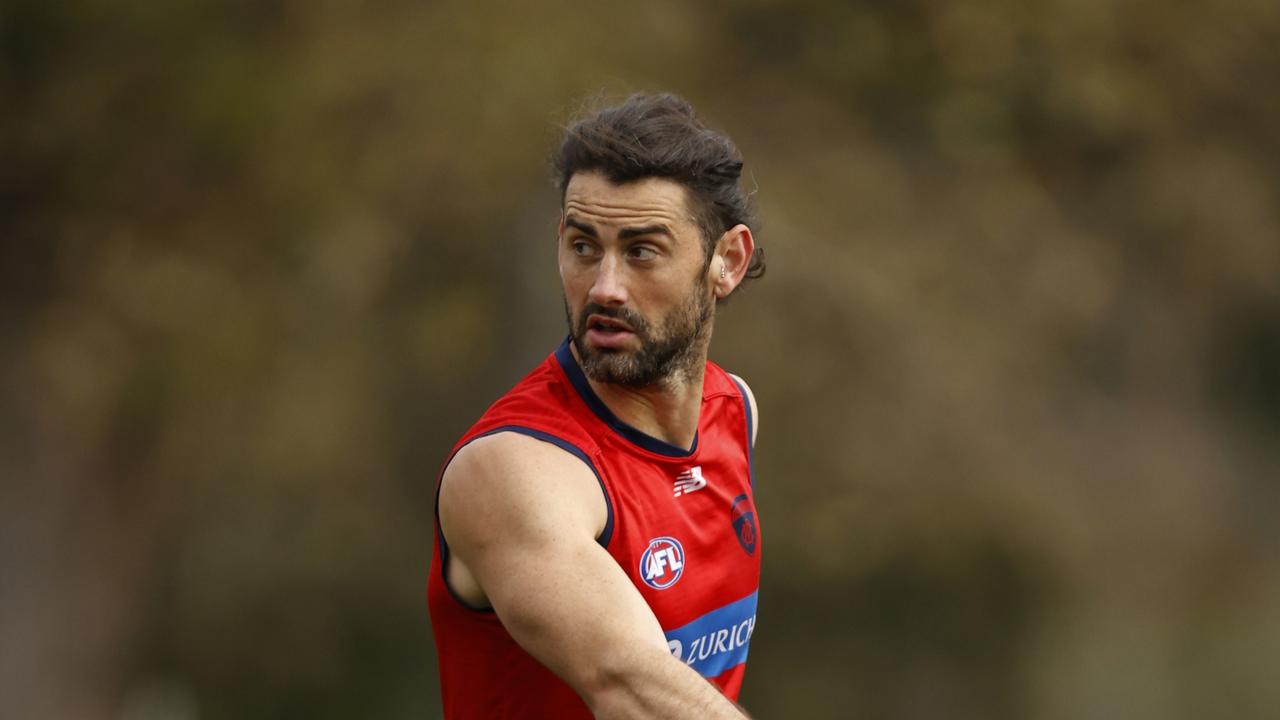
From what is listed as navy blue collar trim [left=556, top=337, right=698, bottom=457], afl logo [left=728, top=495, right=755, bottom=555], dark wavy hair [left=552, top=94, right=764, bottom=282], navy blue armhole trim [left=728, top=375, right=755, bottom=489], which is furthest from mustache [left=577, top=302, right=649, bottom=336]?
navy blue armhole trim [left=728, top=375, right=755, bottom=489]

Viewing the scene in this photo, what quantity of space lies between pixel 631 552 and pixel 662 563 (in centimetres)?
12

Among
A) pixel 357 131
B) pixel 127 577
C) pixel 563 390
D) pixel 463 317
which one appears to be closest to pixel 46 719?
pixel 127 577

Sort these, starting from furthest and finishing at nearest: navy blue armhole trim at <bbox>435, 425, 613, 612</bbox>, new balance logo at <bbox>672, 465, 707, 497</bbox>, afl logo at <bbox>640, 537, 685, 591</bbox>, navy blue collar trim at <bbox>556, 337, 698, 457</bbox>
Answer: new balance logo at <bbox>672, 465, 707, 497</bbox> < navy blue collar trim at <bbox>556, 337, 698, 457</bbox> < afl logo at <bbox>640, 537, 685, 591</bbox> < navy blue armhole trim at <bbox>435, 425, 613, 612</bbox>

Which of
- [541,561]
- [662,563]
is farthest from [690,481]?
[541,561]

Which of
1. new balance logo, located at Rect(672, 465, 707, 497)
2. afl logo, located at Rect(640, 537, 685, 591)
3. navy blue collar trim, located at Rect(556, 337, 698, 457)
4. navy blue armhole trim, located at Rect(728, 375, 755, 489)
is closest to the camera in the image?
afl logo, located at Rect(640, 537, 685, 591)

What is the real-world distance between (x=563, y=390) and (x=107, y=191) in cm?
585

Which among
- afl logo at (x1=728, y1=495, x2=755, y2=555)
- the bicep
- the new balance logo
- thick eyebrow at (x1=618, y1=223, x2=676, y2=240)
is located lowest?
the bicep

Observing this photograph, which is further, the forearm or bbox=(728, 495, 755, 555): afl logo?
bbox=(728, 495, 755, 555): afl logo

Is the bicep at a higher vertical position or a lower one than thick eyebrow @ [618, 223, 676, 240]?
lower

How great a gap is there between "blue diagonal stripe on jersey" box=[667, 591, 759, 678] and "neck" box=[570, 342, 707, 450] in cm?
40

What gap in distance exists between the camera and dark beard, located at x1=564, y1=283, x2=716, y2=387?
10.3 ft

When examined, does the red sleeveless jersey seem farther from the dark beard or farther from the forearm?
the forearm

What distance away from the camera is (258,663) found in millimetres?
8945

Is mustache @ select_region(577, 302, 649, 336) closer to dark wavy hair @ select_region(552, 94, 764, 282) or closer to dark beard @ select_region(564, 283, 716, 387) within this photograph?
dark beard @ select_region(564, 283, 716, 387)
